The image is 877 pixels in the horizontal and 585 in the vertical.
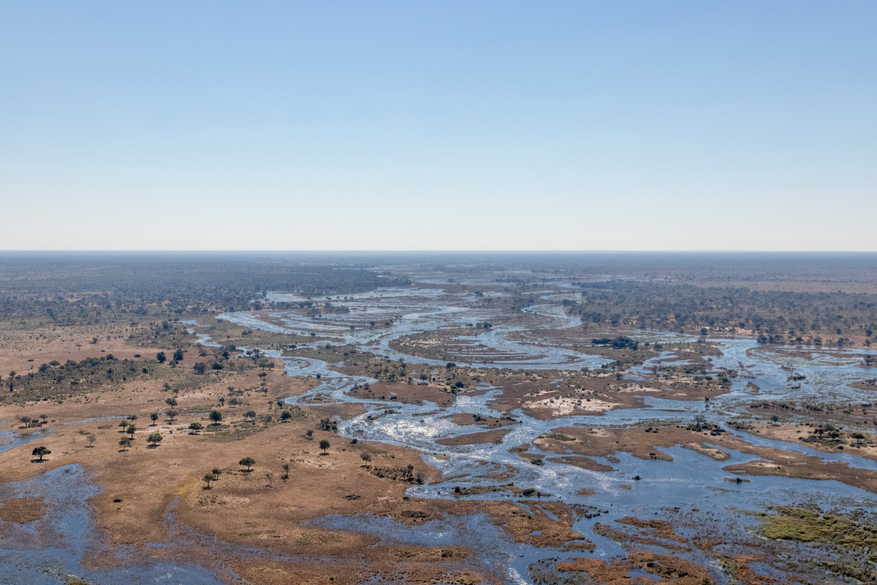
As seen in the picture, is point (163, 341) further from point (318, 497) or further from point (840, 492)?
point (840, 492)

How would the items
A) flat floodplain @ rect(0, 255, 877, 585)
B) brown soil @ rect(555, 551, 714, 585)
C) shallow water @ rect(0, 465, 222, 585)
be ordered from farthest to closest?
flat floodplain @ rect(0, 255, 877, 585), shallow water @ rect(0, 465, 222, 585), brown soil @ rect(555, 551, 714, 585)

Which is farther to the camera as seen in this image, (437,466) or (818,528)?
(437,466)

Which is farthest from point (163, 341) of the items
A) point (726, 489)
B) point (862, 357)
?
point (862, 357)

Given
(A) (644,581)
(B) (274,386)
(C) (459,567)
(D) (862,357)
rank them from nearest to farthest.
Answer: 1. (A) (644,581)
2. (C) (459,567)
3. (B) (274,386)
4. (D) (862,357)

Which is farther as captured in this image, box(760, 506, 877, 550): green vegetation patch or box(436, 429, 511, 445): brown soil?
box(436, 429, 511, 445): brown soil

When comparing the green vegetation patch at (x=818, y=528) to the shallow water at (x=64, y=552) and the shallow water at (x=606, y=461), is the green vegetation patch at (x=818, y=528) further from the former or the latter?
the shallow water at (x=64, y=552)

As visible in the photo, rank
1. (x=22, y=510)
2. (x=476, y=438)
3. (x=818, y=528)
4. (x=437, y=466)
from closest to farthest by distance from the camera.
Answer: (x=818, y=528) < (x=22, y=510) < (x=437, y=466) < (x=476, y=438)

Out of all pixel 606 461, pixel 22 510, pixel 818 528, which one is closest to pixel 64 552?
pixel 22 510

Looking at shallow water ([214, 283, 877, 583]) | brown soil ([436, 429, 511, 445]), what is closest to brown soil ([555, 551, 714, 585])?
shallow water ([214, 283, 877, 583])

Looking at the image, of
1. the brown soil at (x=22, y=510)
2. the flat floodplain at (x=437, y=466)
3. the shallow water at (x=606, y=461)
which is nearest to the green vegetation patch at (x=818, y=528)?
the flat floodplain at (x=437, y=466)

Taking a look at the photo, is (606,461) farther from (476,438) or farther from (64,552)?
(64,552)

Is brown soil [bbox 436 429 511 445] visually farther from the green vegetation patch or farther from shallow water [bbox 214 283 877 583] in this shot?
the green vegetation patch
